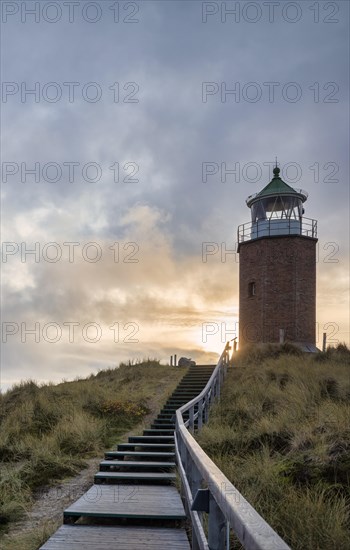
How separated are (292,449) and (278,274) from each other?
18.0 metres

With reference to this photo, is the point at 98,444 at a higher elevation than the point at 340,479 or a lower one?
lower

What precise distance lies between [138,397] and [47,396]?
335 cm

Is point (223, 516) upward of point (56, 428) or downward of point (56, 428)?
upward

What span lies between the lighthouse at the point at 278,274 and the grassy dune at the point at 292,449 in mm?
7212

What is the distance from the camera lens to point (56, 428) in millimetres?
11461

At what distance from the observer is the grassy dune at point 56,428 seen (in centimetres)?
785

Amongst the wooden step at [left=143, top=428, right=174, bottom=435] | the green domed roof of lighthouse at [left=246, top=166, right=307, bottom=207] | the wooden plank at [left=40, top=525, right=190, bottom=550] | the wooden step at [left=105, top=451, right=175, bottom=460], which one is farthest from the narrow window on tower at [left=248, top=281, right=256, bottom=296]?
the wooden plank at [left=40, top=525, right=190, bottom=550]

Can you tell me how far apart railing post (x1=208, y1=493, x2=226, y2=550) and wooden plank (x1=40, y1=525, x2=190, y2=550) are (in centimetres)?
168

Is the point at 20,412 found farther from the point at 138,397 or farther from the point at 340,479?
the point at 340,479

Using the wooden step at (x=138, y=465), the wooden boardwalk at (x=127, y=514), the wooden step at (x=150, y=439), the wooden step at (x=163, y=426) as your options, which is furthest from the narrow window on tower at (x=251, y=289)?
the wooden step at (x=138, y=465)

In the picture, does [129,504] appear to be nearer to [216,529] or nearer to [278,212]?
[216,529]

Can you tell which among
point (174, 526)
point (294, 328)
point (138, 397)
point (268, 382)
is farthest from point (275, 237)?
point (174, 526)

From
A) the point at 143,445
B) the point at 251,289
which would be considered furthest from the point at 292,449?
the point at 251,289

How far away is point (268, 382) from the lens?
16328mm
